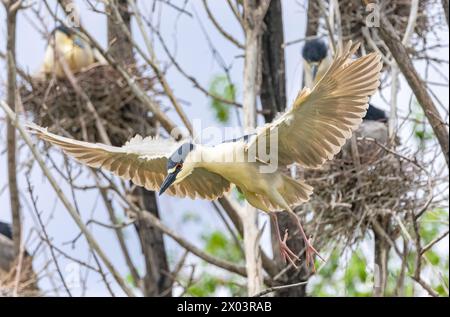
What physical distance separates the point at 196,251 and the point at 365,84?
1.96m

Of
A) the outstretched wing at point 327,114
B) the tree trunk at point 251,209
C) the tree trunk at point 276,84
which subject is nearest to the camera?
the outstretched wing at point 327,114

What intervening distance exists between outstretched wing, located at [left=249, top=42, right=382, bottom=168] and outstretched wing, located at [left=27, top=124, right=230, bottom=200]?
282 mm

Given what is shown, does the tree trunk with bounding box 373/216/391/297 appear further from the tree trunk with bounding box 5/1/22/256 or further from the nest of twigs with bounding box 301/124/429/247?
the tree trunk with bounding box 5/1/22/256

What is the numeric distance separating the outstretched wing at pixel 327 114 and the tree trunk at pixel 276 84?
2.01 m

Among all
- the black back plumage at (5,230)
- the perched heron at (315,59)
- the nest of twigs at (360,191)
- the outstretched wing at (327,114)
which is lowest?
the black back plumage at (5,230)

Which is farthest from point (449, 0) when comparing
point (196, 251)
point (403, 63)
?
point (196, 251)

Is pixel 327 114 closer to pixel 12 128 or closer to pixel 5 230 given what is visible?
pixel 12 128

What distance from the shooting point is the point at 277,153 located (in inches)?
130

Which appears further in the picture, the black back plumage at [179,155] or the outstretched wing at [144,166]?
the outstretched wing at [144,166]

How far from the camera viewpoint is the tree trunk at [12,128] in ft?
15.2

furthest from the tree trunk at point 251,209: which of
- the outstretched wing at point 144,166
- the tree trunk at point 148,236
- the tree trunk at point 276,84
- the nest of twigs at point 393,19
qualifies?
the tree trunk at point 148,236

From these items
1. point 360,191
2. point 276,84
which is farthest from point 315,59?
point 360,191

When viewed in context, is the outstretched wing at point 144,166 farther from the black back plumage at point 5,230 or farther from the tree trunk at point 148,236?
the black back plumage at point 5,230
